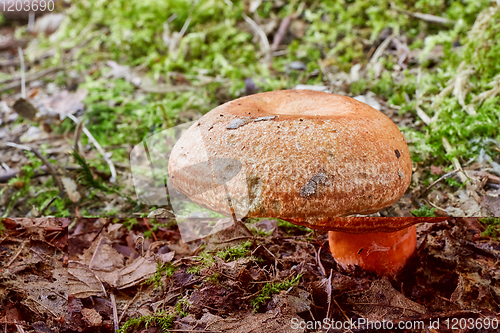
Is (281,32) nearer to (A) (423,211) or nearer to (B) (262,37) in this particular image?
(B) (262,37)

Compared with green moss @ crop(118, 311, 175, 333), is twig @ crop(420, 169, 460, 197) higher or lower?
lower

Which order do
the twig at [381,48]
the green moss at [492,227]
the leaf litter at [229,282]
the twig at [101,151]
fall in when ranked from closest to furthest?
the leaf litter at [229,282] → the green moss at [492,227] → the twig at [101,151] → the twig at [381,48]

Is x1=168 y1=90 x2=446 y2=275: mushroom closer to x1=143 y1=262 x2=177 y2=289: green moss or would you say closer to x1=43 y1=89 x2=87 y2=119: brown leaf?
x1=143 y1=262 x2=177 y2=289: green moss

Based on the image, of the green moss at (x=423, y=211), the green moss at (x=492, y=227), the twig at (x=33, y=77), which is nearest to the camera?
the green moss at (x=492, y=227)

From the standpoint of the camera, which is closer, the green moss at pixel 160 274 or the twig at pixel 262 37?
the green moss at pixel 160 274

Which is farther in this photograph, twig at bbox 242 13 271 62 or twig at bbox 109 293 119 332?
twig at bbox 242 13 271 62

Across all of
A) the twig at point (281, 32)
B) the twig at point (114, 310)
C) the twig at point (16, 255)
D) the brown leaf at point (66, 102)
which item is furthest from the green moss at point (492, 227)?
the brown leaf at point (66, 102)

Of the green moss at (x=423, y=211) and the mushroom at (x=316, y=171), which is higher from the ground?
the mushroom at (x=316, y=171)

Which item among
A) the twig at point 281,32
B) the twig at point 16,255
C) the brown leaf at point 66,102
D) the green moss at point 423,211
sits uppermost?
the twig at point 281,32

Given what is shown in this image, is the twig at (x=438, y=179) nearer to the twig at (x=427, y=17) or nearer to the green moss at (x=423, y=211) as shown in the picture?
the green moss at (x=423, y=211)

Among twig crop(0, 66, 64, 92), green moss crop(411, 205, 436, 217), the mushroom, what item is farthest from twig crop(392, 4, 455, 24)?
twig crop(0, 66, 64, 92)
